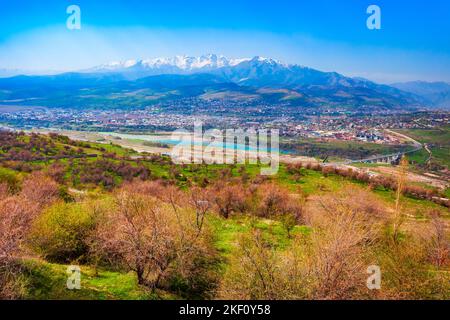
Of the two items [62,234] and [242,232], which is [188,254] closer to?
[62,234]

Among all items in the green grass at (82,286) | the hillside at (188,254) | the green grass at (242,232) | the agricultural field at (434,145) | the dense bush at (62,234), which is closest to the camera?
the hillside at (188,254)

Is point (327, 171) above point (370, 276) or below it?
below

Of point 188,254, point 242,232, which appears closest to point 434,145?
point 242,232

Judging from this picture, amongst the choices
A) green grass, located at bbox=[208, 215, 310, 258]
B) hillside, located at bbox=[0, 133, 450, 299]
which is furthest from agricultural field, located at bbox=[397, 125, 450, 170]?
green grass, located at bbox=[208, 215, 310, 258]

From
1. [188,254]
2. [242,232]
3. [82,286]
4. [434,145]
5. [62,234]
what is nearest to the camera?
[82,286]

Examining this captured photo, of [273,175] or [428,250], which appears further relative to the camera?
[273,175]

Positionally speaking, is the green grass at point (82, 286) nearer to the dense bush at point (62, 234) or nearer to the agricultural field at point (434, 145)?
the dense bush at point (62, 234)

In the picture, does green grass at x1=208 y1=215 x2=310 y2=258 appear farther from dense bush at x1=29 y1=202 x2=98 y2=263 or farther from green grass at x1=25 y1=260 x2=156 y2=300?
dense bush at x1=29 y1=202 x2=98 y2=263

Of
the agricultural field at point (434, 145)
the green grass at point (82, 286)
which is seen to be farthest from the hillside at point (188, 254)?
the agricultural field at point (434, 145)
